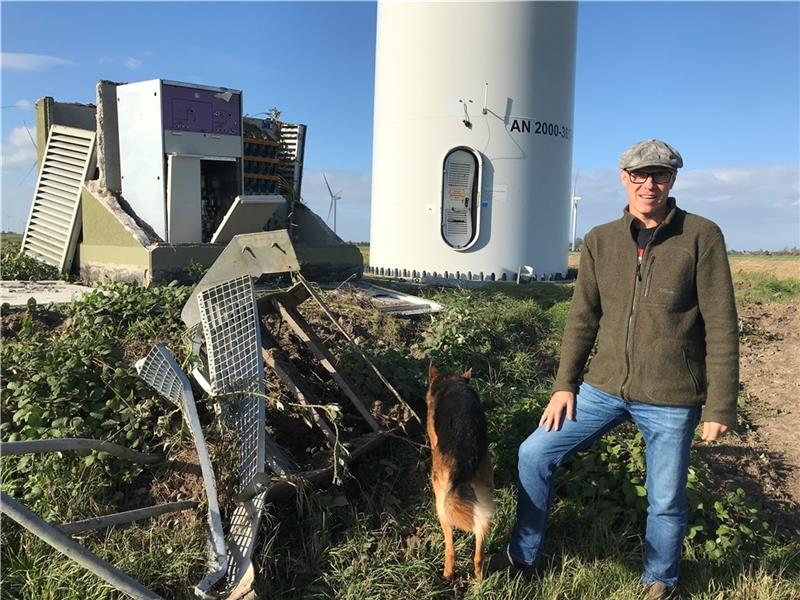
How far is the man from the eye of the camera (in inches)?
107

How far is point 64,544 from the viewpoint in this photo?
213cm

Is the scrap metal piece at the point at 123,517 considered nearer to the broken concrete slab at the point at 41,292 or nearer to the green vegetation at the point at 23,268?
the broken concrete slab at the point at 41,292

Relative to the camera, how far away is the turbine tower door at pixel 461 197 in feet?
36.2

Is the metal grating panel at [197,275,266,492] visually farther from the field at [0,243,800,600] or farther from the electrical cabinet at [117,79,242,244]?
the electrical cabinet at [117,79,242,244]

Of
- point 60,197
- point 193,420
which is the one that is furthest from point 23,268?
point 193,420

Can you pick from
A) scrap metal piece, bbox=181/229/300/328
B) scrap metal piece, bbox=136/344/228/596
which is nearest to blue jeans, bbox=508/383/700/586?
scrap metal piece, bbox=136/344/228/596

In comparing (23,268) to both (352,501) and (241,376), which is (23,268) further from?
(352,501)

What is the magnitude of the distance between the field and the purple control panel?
240 centimetres

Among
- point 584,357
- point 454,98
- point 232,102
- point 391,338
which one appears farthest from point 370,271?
point 584,357

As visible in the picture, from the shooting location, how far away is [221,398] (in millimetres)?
3193

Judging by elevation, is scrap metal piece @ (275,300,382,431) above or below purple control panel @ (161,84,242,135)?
below

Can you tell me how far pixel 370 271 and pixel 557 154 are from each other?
426 cm

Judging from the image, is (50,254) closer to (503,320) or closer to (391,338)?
(391,338)

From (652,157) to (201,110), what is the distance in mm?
5345
